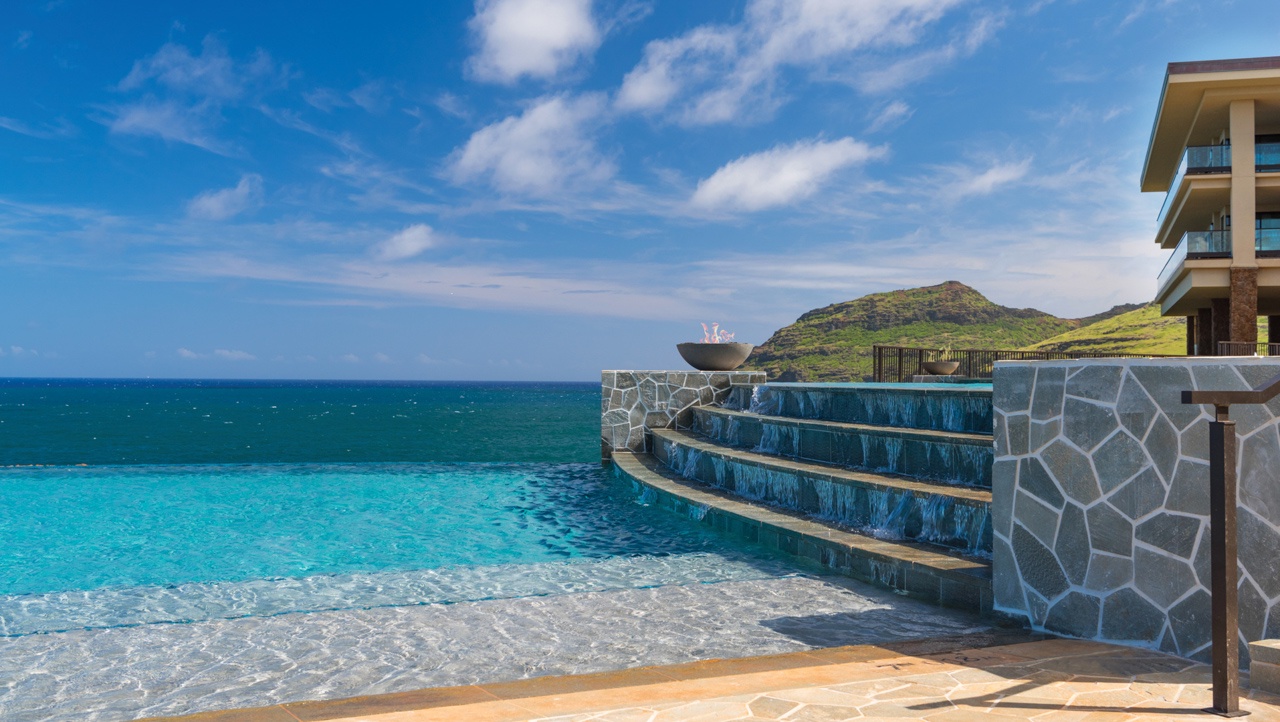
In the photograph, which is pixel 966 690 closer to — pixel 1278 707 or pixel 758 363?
pixel 1278 707

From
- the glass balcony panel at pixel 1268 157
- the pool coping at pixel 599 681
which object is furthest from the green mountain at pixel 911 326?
the pool coping at pixel 599 681

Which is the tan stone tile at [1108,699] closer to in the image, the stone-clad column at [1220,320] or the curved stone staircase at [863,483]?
the curved stone staircase at [863,483]

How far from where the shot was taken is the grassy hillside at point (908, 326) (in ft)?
381

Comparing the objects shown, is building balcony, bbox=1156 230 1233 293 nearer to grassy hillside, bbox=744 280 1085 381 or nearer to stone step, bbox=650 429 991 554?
stone step, bbox=650 429 991 554

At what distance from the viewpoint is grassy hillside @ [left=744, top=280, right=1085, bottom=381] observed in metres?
116

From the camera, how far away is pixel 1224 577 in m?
3.56

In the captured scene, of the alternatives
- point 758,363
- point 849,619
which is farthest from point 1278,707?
point 758,363

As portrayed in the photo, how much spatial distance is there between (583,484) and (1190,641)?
10905mm

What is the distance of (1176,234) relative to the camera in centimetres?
3400

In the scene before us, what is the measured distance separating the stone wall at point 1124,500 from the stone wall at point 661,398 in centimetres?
1119

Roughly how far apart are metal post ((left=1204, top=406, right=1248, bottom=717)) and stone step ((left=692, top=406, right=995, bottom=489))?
3.36 meters

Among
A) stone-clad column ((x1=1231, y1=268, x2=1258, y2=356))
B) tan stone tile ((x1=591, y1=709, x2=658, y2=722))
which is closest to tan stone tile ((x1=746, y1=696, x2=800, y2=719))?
tan stone tile ((x1=591, y1=709, x2=658, y2=722))

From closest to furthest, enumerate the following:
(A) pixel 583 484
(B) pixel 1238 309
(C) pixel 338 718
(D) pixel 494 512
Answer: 1. (C) pixel 338 718
2. (D) pixel 494 512
3. (A) pixel 583 484
4. (B) pixel 1238 309

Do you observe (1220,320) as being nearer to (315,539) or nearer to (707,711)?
(315,539)
